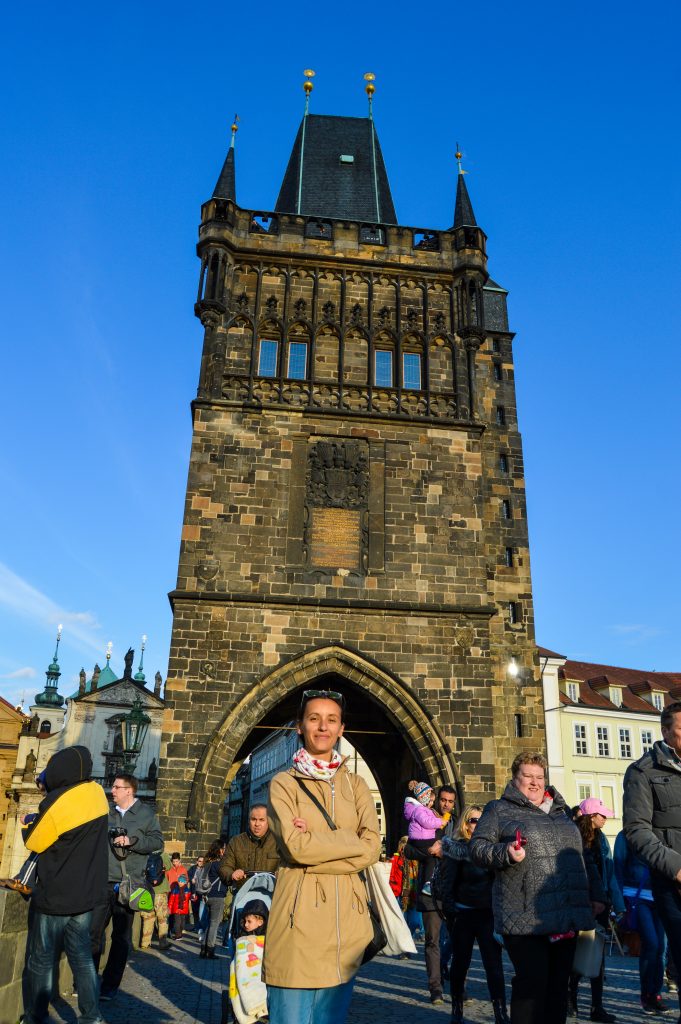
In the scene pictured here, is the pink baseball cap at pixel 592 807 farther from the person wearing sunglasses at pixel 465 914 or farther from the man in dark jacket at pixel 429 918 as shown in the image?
the person wearing sunglasses at pixel 465 914

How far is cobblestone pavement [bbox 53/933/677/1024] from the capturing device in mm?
5492

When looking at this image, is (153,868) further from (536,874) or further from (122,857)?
(536,874)

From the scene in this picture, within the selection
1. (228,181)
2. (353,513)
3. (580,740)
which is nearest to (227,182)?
(228,181)

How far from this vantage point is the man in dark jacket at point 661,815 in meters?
3.80

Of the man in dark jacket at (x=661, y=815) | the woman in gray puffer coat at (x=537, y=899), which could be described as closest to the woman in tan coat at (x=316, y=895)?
the woman in gray puffer coat at (x=537, y=899)

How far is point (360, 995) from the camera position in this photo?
21.2 ft

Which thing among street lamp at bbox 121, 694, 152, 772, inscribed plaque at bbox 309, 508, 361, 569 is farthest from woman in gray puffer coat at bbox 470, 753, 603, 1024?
inscribed plaque at bbox 309, 508, 361, 569

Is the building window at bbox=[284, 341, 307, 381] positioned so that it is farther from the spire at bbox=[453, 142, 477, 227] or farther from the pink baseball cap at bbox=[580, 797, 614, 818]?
the pink baseball cap at bbox=[580, 797, 614, 818]

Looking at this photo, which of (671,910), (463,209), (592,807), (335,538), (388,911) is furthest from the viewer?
(463,209)

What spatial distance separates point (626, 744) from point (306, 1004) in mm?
33640

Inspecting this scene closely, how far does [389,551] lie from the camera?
16.5m

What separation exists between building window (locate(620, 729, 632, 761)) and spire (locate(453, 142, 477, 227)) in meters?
22.2

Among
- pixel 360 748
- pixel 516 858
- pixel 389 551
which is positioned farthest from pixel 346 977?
pixel 360 748

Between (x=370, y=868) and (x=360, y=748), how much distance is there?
17.3 m
